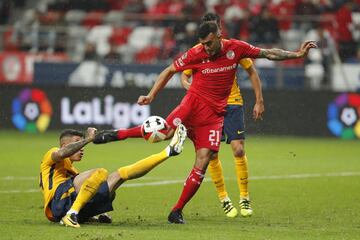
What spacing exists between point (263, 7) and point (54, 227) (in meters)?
16.1

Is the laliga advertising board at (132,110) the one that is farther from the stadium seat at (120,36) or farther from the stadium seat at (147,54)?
the stadium seat at (120,36)

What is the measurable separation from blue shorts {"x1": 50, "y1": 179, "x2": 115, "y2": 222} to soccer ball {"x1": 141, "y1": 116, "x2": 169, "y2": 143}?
2.08 ft

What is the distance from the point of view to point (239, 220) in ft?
34.2

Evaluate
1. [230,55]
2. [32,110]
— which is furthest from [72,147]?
[32,110]

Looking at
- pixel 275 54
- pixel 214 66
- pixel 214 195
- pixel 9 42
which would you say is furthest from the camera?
pixel 9 42

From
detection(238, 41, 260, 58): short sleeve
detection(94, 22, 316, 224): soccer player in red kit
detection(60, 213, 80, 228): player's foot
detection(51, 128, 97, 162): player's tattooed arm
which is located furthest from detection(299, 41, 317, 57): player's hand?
detection(60, 213, 80, 228): player's foot

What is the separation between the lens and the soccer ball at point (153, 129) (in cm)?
949

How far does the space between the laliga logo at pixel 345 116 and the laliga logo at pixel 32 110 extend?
674 cm

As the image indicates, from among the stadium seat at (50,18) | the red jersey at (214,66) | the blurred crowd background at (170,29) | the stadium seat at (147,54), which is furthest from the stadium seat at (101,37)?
the red jersey at (214,66)

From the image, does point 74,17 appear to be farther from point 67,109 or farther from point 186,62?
point 186,62

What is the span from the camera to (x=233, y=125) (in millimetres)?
11391

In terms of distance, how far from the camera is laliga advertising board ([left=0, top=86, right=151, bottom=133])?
73.9 ft

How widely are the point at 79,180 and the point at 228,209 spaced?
2106 millimetres

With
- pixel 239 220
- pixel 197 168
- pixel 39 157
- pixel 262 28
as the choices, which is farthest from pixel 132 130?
pixel 262 28
